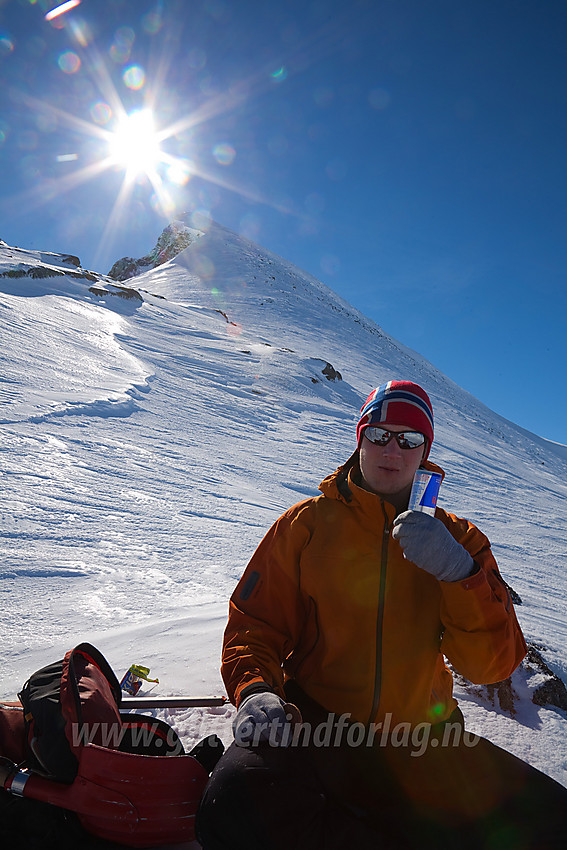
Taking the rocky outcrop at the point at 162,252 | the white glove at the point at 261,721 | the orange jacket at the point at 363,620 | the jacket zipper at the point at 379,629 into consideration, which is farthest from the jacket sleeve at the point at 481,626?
the rocky outcrop at the point at 162,252

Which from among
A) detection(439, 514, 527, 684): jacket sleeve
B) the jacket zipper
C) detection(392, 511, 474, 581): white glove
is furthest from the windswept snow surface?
detection(392, 511, 474, 581): white glove

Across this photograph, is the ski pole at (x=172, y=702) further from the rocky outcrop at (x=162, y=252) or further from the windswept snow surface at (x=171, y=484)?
the rocky outcrop at (x=162, y=252)

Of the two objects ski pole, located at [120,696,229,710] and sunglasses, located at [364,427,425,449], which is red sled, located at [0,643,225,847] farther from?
sunglasses, located at [364,427,425,449]

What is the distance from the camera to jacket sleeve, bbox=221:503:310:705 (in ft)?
5.69

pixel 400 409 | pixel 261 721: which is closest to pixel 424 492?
pixel 400 409

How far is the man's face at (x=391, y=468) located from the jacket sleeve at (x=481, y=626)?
1.29ft

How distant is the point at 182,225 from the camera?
59.0m

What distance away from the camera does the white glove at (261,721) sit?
4.84 ft

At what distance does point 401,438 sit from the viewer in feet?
6.35

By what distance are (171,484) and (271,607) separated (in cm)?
520

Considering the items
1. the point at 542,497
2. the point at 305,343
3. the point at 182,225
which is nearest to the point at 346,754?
the point at 542,497

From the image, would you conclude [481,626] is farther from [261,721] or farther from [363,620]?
[261,721]

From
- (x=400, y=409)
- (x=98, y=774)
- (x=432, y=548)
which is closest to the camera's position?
(x=98, y=774)

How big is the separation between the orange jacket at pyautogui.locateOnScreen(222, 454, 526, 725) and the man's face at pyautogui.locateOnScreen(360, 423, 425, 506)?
0.09 m
